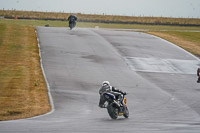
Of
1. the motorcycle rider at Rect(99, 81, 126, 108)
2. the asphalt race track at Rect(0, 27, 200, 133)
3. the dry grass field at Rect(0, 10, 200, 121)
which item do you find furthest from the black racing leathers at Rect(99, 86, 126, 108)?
the dry grass field at Rect(0, 10, 200, 121)

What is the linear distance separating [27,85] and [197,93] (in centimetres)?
884

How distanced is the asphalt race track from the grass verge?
71 centimetres

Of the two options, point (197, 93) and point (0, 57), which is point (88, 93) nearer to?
point (197, 93)

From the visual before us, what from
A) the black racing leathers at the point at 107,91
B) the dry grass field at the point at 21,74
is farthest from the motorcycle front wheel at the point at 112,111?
the dry grass field at the point at 21,74

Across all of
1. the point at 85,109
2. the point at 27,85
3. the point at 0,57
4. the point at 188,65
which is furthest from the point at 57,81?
the point at 188,65

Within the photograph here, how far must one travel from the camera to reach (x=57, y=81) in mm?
25156

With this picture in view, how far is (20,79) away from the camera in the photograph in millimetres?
25266

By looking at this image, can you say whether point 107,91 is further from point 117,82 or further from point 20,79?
point 20,79

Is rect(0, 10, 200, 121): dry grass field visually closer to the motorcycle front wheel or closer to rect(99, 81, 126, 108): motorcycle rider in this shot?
rect(99, 81, 126, 108): motorcycle rider

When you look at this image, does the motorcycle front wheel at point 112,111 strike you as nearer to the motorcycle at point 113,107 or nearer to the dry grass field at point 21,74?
the motorcycle at point 113,107

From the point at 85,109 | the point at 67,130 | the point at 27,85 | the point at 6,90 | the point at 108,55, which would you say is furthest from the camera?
the point at 108,55

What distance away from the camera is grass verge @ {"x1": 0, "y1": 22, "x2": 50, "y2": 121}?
18078 millimetres

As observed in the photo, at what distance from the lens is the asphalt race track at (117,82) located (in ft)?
45.9

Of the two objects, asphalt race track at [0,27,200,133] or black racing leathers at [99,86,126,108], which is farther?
black racing leathers at [99,86,126,108]
